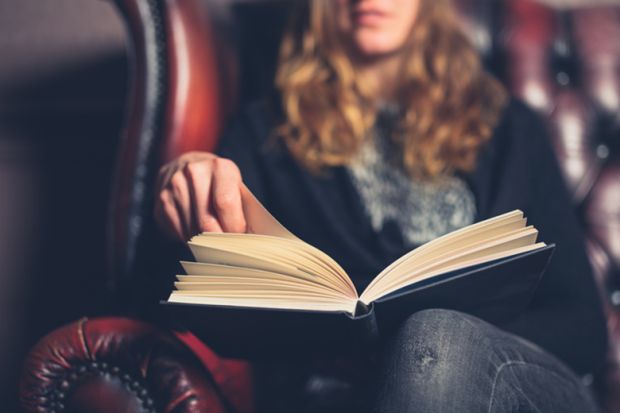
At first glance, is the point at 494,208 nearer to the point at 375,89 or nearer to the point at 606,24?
the point at 375,89

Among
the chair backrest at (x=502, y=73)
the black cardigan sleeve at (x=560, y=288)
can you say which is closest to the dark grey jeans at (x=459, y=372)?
the black cardigan sleeve at (x=560, y=288)

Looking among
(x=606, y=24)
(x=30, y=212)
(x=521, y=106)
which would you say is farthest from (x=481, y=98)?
(x=30, y=212)

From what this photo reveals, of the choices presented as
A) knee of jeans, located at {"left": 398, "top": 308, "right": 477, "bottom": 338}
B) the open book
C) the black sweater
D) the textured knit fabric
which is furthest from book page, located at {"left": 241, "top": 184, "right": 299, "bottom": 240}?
the textured knit fabric

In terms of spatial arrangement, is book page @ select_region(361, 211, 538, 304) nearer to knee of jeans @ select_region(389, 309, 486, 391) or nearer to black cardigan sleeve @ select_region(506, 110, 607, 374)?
knee of jeans @ select_region(389, 309, 486, 391)

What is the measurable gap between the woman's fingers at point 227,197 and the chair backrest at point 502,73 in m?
0.38

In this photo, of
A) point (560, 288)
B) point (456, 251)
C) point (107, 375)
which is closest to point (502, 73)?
point (560, 288)

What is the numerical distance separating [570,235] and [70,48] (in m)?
1.20

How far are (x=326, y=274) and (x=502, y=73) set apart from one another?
84 cm

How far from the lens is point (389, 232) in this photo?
3.13ft

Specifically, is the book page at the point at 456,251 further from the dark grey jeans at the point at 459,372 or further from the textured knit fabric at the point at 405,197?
the textured knit fabric at the point at 405,197

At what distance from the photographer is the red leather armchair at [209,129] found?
0.64 metres

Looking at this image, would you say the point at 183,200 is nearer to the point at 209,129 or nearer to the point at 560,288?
the point at 209,129

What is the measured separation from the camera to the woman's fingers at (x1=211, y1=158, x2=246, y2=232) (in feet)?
1.81

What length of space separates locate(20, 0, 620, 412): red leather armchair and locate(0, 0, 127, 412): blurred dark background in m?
0.42
